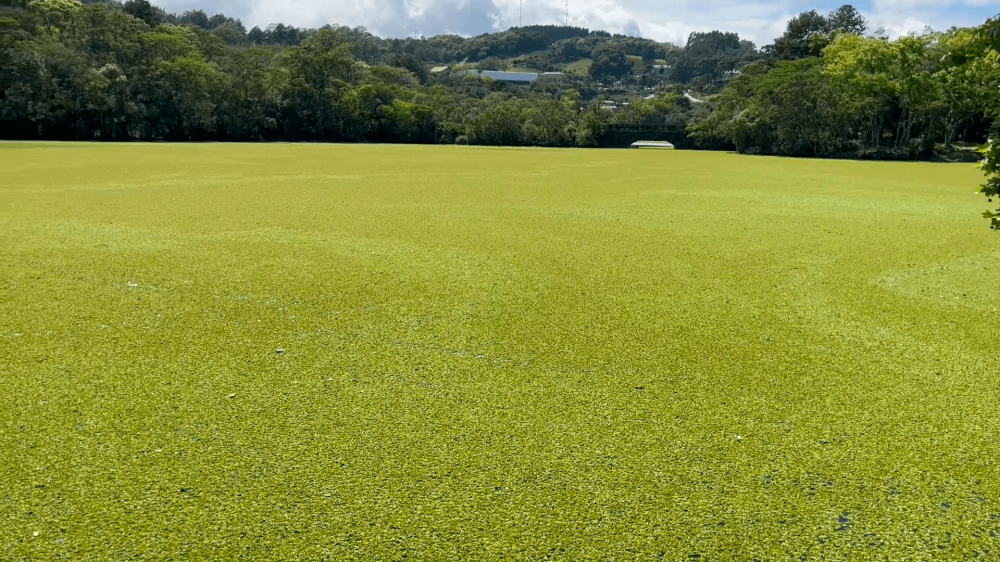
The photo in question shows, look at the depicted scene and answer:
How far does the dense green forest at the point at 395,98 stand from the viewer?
81.0ft

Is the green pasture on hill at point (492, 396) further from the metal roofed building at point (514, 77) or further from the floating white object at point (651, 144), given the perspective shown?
the metal roofed building at point (514, 77)

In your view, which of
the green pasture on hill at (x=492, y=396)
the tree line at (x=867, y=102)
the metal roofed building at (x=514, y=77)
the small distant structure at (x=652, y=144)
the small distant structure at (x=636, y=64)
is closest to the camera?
the green pasture on hill at (x=492, y=396)

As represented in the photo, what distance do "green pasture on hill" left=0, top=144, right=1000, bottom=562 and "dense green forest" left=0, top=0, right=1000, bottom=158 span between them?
19.0 meters

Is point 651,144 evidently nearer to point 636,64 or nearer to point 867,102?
point 867,102

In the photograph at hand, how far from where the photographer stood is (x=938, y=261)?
6.36m

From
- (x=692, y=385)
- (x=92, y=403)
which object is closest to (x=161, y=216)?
(x=92, y=403)

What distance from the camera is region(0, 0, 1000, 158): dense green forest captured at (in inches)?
973

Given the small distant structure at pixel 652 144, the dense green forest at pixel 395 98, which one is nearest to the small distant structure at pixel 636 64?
the dense green forest at pixel 395 98

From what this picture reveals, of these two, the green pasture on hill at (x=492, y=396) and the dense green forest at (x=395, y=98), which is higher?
the dense green forest at (x=395, y=98)

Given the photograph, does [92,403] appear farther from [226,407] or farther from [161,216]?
[161,216]

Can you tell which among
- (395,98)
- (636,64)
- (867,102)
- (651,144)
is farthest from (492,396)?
(636,64)

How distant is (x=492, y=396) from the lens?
3.16 metres

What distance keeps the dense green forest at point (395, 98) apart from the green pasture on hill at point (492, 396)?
19.0 metres

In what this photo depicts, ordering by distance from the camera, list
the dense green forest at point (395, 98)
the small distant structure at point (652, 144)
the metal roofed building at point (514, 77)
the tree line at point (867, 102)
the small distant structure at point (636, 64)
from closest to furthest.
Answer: the tree line at point (867, 102) → the dense green forest at point (395, 98) → the small distant structure at point (652, 144) → the metal roofed building at point (514, 77) → the small distant structure at point (636, 64)
